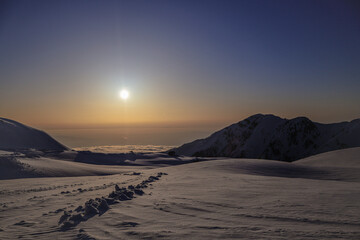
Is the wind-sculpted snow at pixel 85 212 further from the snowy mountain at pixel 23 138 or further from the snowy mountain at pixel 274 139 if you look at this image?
the snowy mountain at pixel 274 139

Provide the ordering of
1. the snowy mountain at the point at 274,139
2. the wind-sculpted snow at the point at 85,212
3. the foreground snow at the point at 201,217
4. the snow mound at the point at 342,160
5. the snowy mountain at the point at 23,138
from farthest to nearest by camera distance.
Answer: the snowy mountain at the point at 274,139 < the snowy mountain at the point at 23,138 < the snow mound at the point at 342,160 < the wind-sculpted snow at the point at 85,212 < the foreground snow at the point at 201,217

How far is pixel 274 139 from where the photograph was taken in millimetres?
111000

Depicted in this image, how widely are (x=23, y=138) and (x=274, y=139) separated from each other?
100 metres

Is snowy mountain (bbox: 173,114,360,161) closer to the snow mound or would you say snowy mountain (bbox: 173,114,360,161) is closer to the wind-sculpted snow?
the snow mound

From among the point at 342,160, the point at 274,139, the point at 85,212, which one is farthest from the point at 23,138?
the point at 274,139

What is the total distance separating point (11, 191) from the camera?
8.77 metres

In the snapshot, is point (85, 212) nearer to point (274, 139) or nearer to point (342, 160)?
point (342, 160)

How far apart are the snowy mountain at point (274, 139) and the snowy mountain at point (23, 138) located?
7477 centimetres

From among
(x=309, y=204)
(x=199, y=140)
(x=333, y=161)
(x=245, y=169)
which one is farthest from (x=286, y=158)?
(x=309, y=204)

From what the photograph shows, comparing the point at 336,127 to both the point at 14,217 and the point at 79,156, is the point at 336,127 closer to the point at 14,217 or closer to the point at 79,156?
the point at 79,156

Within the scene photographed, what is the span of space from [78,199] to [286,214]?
5618mm

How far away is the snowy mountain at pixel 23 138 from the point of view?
3712 cm

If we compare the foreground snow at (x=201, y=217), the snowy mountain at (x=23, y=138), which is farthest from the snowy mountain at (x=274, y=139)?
the foreground snow at (x=201, y=217)

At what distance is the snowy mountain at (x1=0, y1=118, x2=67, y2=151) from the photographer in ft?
122
